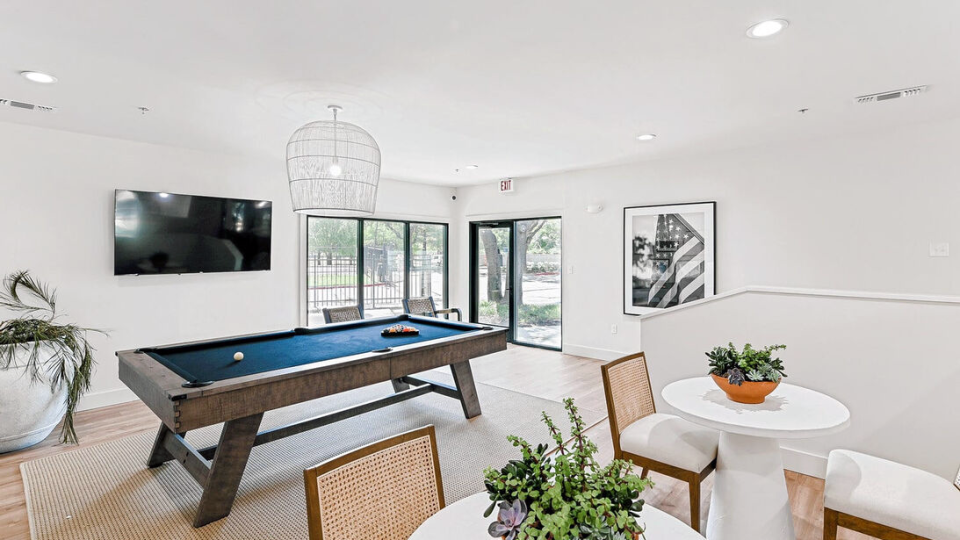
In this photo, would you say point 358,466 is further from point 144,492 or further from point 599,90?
point 599,90

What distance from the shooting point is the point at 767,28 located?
213cm

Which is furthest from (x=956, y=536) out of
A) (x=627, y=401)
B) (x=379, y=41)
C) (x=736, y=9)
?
(x=379, y=41)

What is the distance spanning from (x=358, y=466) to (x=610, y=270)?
15.9ft

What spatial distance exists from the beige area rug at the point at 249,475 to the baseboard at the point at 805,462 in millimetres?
1315

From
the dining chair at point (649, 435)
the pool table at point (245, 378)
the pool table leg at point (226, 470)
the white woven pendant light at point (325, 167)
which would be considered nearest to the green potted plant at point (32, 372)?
the pool table at point (245, 378)

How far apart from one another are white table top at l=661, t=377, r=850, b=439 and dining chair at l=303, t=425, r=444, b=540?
115 centimetres

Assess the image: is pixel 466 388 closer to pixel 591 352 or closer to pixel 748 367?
pixel 748 367

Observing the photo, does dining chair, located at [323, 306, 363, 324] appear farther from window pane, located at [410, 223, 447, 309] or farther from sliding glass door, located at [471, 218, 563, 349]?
sliding glass door, located at [471, 218, 563, 349]

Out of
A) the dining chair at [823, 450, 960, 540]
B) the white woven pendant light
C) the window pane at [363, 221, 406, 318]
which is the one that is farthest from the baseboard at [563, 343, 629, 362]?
the white woven pendant light

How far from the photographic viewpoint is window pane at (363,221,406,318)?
20.9 ft

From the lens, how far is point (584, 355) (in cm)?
601

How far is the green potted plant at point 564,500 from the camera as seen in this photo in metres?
0.86

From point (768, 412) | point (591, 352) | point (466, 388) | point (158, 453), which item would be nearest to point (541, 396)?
point (466, 388)

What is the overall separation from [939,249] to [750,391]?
3.14 m
